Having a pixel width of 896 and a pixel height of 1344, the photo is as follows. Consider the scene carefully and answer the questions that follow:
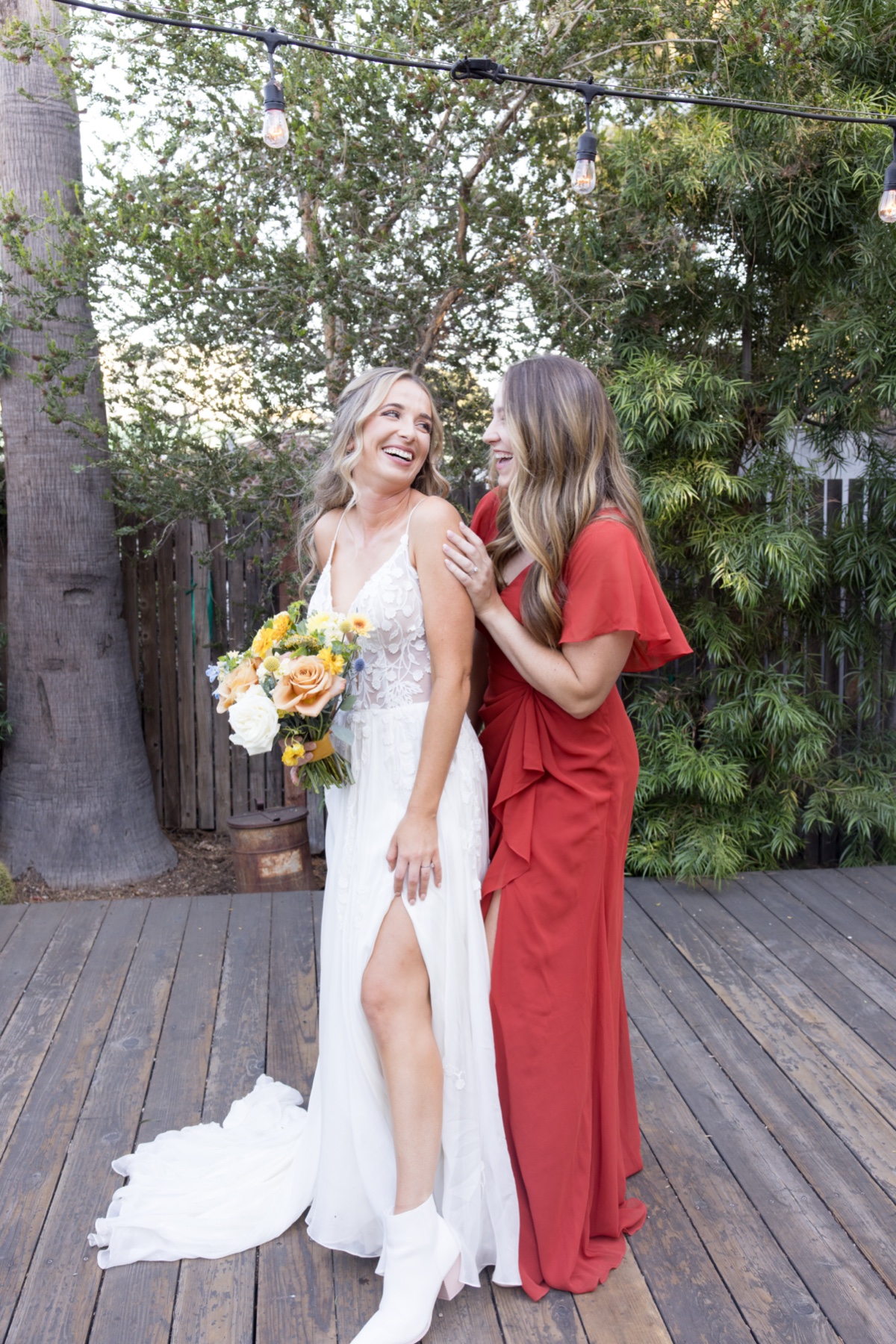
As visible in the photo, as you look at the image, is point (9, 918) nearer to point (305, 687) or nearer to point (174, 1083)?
Result: point (174, 1083)

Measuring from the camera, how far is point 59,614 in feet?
16.5

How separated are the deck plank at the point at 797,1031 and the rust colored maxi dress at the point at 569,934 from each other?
803 mm

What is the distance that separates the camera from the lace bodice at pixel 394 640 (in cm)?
214

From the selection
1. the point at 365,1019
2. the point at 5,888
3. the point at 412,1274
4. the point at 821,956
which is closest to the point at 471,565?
the point at 365,1019

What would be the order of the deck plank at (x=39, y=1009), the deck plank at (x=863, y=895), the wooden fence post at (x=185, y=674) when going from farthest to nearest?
1. the wooden fence post at (x=185, y=674)
2. the deck plank at (x=863, y=895)
3. the deck plank at (x=39, y=1009)

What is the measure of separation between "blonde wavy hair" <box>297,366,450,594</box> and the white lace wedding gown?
0.78 ft

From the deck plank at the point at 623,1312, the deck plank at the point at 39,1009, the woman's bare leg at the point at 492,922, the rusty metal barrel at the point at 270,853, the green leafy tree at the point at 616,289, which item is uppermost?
the green leafy tree at the point at 616,289

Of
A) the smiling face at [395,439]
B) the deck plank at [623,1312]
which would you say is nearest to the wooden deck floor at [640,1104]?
the deck plank at [623,1312]

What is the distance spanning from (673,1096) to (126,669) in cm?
353

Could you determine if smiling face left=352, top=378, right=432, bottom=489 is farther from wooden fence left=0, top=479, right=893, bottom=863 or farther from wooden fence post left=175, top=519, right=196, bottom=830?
wooden fence post left=175, top=519, right=196, bottom=830

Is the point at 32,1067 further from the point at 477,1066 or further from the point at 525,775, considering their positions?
the point at 525,775

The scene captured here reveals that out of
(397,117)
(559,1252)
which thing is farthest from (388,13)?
(559,1252)

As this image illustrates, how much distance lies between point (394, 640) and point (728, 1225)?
152cm

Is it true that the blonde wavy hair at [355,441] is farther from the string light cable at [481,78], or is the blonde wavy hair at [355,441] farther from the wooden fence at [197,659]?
the wooden fence at [197,659]
